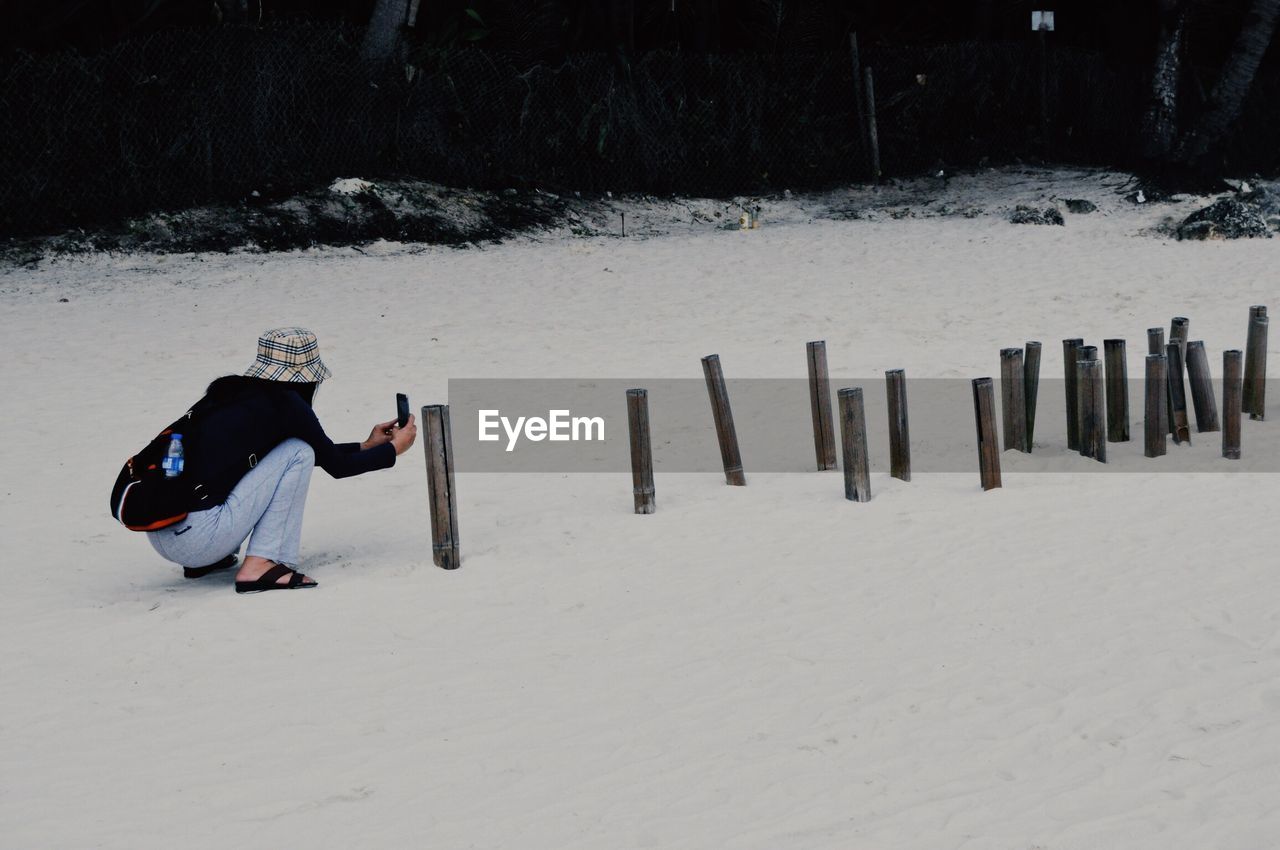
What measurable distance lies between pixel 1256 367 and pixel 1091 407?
1.58 m

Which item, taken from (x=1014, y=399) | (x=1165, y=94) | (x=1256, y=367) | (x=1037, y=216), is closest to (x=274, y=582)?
(x=1014, y=399)

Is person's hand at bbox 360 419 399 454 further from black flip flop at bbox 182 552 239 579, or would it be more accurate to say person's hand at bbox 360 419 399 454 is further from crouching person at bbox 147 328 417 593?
black flip flop at bbox 182 552 239 579

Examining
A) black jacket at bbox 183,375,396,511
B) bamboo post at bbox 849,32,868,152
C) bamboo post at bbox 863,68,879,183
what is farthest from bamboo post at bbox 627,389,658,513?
bamboo post at bbox 849,32,868,152

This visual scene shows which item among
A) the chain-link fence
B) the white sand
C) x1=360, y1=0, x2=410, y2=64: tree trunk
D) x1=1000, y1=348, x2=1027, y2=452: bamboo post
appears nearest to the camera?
the white sand

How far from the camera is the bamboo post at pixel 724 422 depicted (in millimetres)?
7414

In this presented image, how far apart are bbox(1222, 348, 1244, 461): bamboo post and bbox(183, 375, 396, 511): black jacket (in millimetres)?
4973

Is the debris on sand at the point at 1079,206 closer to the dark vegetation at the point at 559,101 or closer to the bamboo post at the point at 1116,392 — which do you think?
the dark vegetation at the point at 559,101

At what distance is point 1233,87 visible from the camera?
17859 mm

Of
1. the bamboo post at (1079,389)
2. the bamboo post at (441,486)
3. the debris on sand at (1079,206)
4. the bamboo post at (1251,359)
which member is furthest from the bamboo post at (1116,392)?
the debris on sand at (1079,206)

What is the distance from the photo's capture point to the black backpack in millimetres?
5453

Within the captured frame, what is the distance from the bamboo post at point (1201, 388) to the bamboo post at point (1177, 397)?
0.08 m

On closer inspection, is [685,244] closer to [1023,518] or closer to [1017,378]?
[1017,378]

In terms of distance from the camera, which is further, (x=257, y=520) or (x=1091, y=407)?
(x=1091, y=407)

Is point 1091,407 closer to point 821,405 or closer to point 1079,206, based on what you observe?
point 821,405
